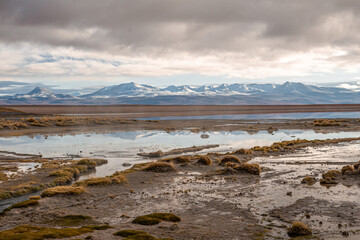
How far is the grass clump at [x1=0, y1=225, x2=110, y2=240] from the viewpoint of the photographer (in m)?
14.7

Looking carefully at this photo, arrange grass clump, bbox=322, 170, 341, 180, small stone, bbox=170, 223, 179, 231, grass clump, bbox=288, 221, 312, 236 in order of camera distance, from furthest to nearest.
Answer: grass clump, bbox=322, 170, 341, 180, small stone, bbox=170, 223, 179, 231, grass clump, bbox=288, 221, 312, 236

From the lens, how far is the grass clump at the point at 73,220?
18125 mm

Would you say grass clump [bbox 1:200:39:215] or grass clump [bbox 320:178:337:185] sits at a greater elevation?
grass clump [bbox 320:178:337:185]

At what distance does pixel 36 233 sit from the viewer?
605 inches

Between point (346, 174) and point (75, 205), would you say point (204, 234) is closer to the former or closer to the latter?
point (75, 205)

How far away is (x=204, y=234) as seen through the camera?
16.3 meters

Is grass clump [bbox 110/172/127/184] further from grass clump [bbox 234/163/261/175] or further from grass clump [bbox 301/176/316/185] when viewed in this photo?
grass clump [bbox 301/176/316/185]

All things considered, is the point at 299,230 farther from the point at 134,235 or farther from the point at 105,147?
the point at 105,147

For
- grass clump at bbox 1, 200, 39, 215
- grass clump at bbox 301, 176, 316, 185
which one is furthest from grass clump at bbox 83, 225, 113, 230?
grass clump at bbox 301, 176, 316, 185

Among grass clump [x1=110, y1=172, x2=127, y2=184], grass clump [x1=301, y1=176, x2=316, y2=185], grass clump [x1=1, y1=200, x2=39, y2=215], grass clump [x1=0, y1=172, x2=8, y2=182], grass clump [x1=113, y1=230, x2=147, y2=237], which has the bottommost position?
grass clump [x1=1, y1=200, x2=39, y2=215]

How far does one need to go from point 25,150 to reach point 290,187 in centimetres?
3367

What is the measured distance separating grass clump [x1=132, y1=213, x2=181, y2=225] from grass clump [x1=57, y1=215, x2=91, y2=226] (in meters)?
2.73

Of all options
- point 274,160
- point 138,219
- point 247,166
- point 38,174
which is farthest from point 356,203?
point 38,174

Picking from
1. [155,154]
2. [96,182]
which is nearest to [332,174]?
[96,182]
